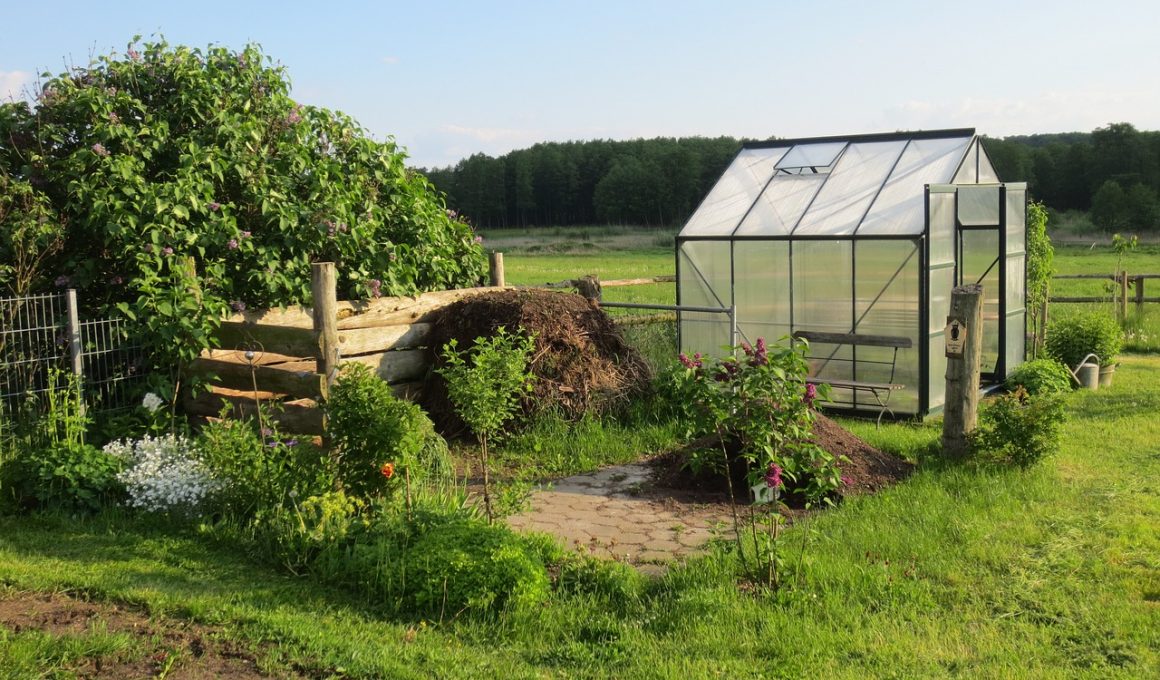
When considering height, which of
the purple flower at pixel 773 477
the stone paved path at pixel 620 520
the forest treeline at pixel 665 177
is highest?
the forest treeline at pixel 665 177

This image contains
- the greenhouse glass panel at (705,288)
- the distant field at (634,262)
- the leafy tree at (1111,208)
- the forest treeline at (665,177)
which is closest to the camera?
the greenhouse glass panel at (705,288)

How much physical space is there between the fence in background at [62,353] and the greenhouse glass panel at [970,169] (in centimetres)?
968

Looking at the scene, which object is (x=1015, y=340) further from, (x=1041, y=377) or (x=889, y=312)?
(x=889, y=312)

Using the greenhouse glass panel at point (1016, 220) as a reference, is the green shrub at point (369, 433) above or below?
below

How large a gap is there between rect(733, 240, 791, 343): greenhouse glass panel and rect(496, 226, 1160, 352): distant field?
7673mm

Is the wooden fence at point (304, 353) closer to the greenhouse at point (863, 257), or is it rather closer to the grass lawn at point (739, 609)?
the grass lawn at point (739, 609)

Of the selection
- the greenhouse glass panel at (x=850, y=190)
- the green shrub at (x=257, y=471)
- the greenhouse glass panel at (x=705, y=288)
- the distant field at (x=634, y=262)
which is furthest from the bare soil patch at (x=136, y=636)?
the distant field at (x=634, y=262)

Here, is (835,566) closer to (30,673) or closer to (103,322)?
(30,673)

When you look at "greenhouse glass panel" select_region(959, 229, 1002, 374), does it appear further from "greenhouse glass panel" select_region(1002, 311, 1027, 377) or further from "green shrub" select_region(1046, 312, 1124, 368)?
"green shrub" select_region(1046, 312, 1124, 368)

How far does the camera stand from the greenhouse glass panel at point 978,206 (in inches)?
493

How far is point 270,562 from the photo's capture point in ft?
19.2

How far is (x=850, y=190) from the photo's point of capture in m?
12.4

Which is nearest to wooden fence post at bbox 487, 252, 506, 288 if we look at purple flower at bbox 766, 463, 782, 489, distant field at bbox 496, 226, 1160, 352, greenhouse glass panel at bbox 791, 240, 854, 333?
greenhouse glass panel at bbox 791, 240, 854, 333

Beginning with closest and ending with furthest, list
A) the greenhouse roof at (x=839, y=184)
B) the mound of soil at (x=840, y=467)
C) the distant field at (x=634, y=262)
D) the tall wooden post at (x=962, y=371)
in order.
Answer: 1. the mound of soil at (x=840, y=467)
2. the tall wooden post at (x=962, y=371)
3. the greenhouse roof at (x=839, y=184)
4. the distant field at (x=634, y=262)
